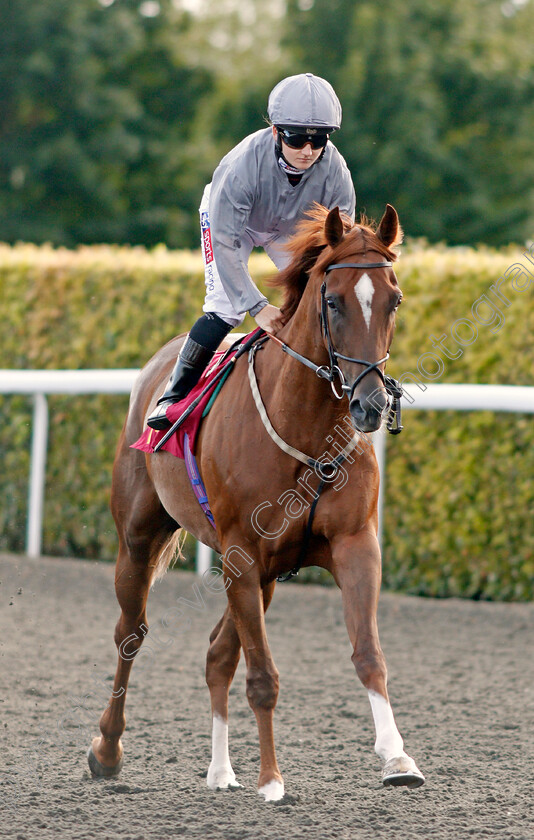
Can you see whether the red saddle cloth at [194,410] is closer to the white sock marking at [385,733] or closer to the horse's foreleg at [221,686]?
the horse's foreleg at [221,686]

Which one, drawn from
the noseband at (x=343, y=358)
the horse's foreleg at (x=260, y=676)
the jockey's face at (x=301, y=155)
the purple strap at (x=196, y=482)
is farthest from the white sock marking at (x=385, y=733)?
the jockey's face at (x=301, y=155)

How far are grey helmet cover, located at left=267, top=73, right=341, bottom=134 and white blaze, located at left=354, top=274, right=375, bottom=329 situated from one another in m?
0.69

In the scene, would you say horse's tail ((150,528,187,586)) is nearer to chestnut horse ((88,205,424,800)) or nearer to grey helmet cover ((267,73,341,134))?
chestnut horse ((88,205,424,800))

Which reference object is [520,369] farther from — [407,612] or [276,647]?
[276,647]

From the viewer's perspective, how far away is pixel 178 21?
2416 centimetres

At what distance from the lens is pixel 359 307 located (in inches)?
125

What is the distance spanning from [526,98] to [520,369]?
17.3 meters

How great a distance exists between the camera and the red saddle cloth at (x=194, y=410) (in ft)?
13.0

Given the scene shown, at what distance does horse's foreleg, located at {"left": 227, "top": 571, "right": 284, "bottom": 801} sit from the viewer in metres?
3.52

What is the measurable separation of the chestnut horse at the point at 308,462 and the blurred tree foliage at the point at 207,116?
17.5 m

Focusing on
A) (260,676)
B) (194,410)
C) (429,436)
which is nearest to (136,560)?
(194,410)

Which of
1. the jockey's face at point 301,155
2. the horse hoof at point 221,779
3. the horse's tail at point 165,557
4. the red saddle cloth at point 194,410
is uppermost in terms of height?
the jockey's face at point 301,155

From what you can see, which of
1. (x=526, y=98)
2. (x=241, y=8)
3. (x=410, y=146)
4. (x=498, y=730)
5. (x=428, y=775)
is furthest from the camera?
(x=241, y=8)

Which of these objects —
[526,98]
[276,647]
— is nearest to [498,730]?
[276,647]
